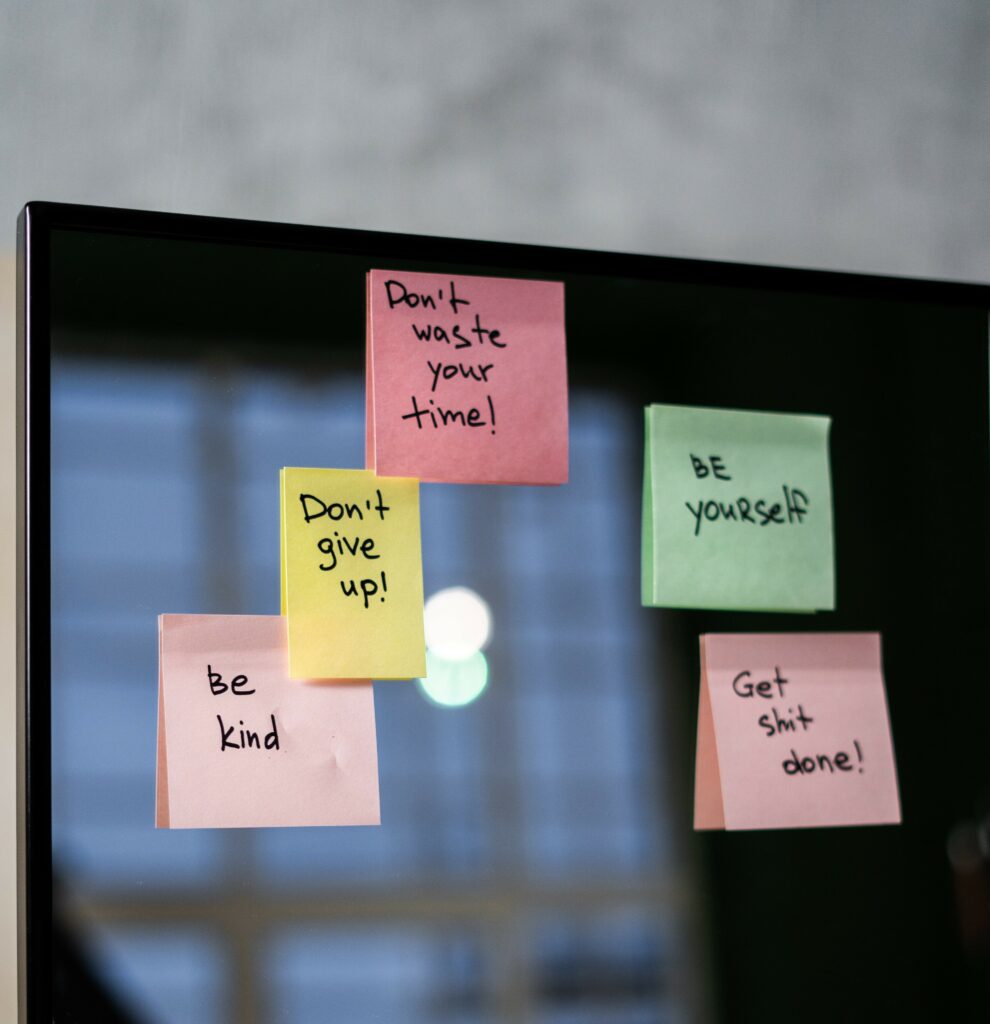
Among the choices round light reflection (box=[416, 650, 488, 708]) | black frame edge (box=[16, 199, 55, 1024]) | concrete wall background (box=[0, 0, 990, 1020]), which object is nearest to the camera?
black frame edge (box=[16, 199, 55, 1024])

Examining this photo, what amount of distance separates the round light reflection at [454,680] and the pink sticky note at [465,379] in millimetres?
121

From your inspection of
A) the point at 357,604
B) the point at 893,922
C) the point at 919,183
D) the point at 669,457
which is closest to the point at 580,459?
the point at 669,457

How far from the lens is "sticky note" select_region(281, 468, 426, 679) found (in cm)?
81

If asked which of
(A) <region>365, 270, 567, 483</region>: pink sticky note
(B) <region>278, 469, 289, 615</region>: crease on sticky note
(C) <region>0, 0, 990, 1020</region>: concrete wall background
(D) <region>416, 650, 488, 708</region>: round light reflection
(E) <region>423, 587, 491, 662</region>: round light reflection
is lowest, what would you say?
(D) <region>416, 650, 488, 708</region>: round light reflection

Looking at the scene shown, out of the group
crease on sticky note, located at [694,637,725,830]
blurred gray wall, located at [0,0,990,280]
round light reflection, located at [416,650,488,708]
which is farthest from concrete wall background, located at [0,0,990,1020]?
crease on sticky note, located at [694,637,725,830]

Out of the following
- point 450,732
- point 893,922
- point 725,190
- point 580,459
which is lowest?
point 893,922

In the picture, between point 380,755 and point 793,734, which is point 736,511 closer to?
point 793,734

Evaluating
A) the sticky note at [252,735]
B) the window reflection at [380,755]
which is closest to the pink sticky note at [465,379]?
the window reflection at [380,755]

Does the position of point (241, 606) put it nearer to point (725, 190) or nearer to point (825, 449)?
point (825, 449)

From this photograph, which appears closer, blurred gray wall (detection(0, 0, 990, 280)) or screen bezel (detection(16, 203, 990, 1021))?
screen bezel (detection(16, 203, 990, 1021))

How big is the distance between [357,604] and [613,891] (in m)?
0.27

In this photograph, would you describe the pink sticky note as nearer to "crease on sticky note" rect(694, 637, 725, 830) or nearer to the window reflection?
the window reflection

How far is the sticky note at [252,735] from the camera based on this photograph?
78 cm

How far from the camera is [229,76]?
102 centimetres
